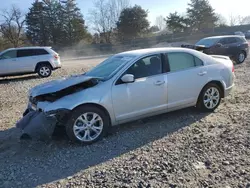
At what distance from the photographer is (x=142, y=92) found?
4.66 metres

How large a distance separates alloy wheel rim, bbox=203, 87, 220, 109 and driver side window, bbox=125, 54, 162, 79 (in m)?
1.31

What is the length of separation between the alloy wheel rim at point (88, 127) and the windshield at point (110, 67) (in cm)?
77

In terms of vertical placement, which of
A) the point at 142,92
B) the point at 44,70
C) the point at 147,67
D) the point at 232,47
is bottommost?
the point at 142,92

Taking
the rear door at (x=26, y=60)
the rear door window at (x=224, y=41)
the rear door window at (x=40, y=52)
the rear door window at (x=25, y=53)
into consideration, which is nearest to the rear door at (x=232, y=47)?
the rear door window at (x=224, y=41)

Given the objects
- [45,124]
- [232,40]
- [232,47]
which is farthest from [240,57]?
[45,124]

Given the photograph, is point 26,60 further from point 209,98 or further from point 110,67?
point 209,98

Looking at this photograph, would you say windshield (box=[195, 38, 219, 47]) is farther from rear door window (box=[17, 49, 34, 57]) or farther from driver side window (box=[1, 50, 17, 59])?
driver side window (box=[1, 50, 17, 59])

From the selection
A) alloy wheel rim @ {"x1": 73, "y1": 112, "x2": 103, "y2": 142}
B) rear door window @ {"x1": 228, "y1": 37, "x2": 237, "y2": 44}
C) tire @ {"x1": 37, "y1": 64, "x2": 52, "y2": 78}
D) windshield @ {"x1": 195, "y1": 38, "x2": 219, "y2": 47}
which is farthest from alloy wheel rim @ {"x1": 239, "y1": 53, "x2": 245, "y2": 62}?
alloy wheel rim @ {"x1": 73, "y1": 112, "x2": 103, "y2": 142}

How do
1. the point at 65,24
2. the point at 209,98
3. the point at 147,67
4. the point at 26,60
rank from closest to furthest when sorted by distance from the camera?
the point at 147,67 < the point at 209,98 < the point at 26,60 < the point at 65,24

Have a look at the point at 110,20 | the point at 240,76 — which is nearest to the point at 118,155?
the point at 240,76

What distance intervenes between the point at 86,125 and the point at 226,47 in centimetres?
1153

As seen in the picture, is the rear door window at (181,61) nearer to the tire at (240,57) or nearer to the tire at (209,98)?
the tire at (209,98)

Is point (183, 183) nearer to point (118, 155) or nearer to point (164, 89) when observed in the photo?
point (118, 155)

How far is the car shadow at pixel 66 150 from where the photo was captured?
3545 mm
